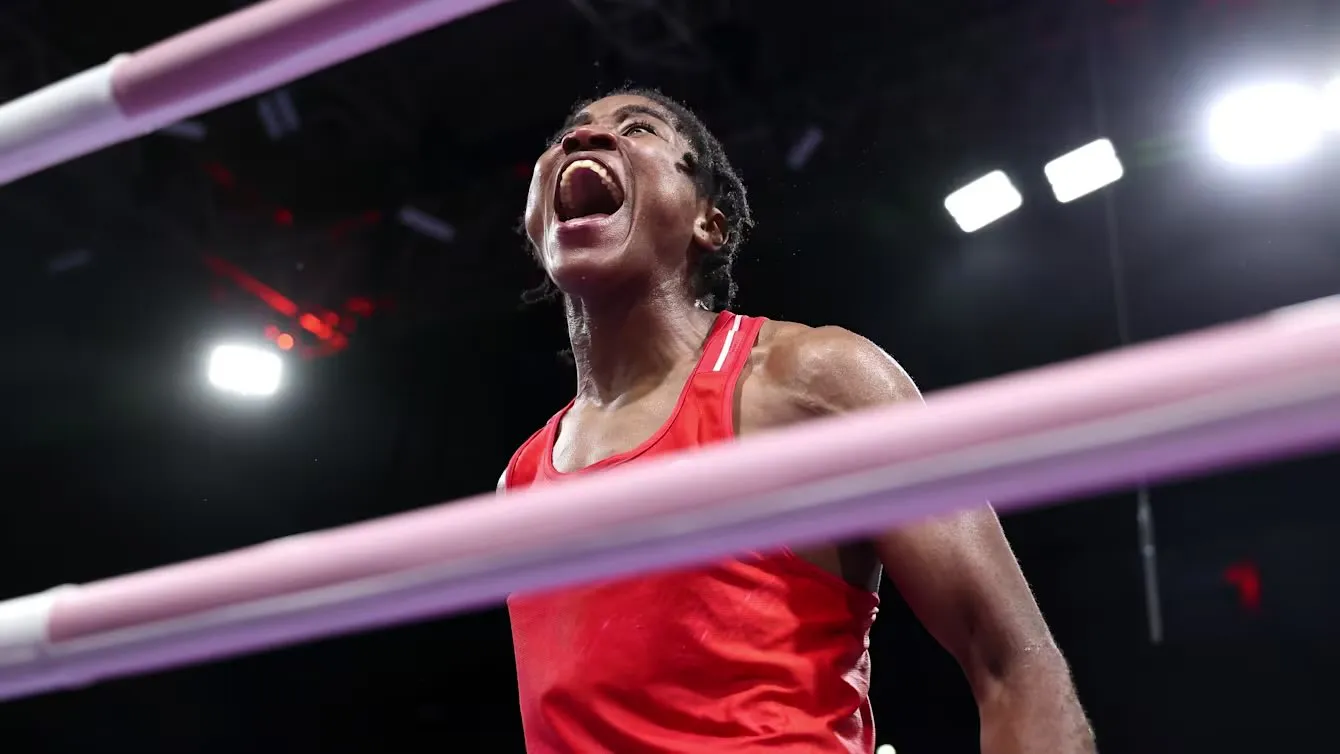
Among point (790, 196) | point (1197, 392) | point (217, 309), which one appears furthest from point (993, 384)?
point (217, 309)

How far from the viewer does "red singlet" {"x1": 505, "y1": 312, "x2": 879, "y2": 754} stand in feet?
3.21

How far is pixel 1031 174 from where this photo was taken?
326 centimetres

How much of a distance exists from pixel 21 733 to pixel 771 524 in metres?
4.31

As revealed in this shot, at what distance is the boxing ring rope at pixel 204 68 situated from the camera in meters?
0.79

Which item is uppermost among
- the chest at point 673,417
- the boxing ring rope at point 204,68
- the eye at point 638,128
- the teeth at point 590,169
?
the eye at point 638,128

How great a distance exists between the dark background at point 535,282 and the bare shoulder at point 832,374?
4.66 feet

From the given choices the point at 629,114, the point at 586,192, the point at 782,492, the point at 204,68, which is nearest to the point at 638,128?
the point at 629,114

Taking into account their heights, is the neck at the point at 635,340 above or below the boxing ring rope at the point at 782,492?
above

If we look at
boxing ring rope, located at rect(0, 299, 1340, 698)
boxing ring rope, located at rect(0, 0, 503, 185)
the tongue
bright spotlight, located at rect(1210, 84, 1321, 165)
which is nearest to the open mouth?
the tongue

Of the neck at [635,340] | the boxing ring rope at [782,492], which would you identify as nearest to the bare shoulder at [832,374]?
the neck at [635,340]

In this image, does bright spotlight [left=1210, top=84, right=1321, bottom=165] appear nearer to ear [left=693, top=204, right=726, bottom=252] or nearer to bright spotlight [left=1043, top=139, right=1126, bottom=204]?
bright spotlight [left=1043, top=139, right=1126, bottom=204]

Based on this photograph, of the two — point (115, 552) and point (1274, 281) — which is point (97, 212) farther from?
point (1274, 281)

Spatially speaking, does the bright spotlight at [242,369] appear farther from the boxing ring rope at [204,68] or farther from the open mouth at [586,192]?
the boxing ring rope at [204,68]

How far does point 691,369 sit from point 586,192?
0.30 m
